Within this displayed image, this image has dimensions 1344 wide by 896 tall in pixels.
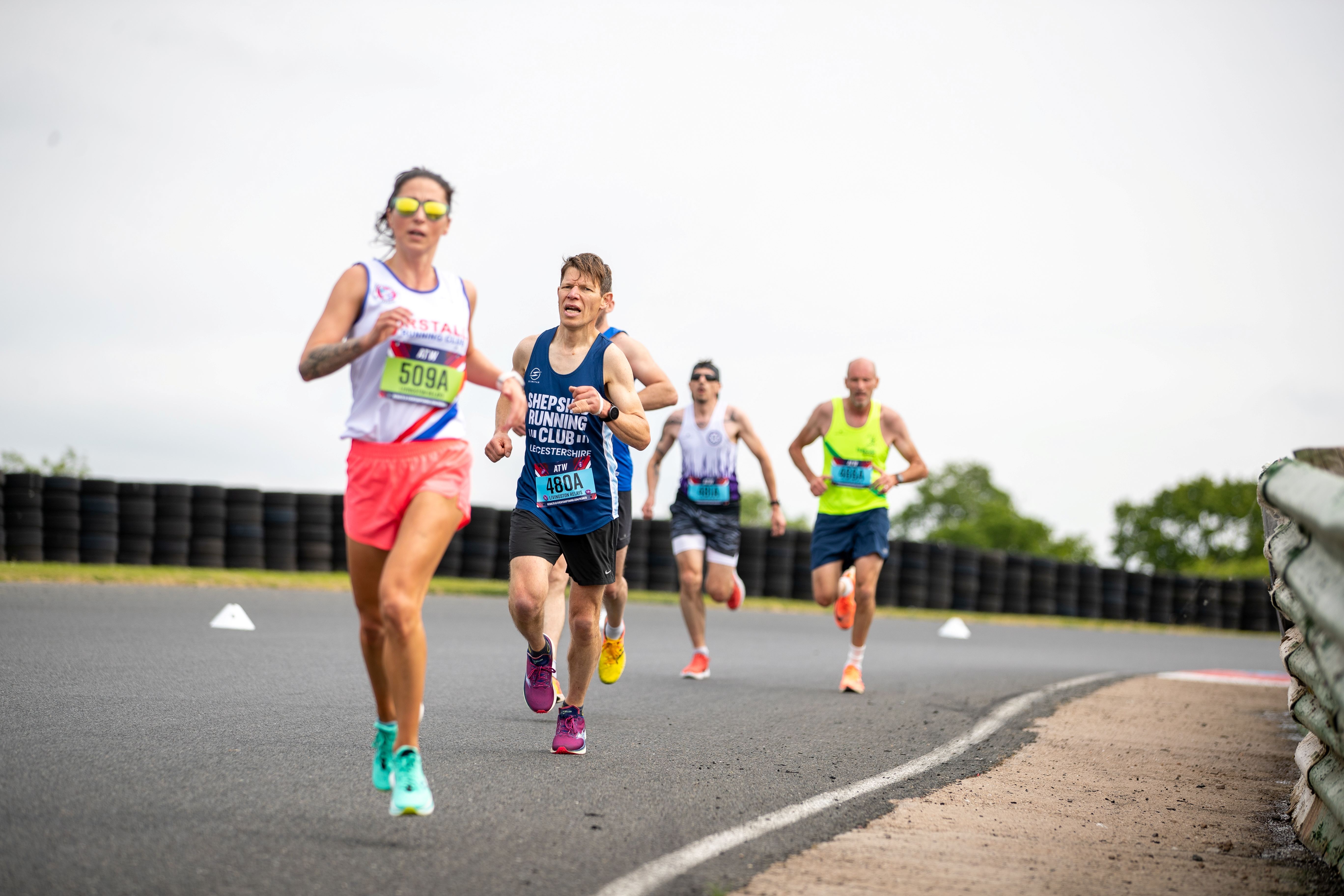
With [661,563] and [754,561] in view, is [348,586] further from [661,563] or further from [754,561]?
[754,561]

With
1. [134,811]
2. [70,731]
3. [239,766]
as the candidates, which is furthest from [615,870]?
[70,731]

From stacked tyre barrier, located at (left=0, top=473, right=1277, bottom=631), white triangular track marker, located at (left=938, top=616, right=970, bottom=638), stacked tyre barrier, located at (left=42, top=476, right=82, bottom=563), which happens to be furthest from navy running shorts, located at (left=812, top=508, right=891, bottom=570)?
stacked tyre barrier, located at (left=42, top=476, right=82, bottom=563)

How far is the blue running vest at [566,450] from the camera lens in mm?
6031

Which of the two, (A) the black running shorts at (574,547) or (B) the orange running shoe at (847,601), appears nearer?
(A) the black running shorts at (574,547)

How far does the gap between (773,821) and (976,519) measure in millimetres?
95944

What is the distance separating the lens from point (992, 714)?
8.73m

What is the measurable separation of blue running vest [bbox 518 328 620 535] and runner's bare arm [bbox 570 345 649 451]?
0.04 meters

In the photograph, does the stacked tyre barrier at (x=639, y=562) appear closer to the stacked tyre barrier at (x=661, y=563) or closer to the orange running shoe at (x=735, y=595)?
the stacked tyre barrier at (x=661, y=563)

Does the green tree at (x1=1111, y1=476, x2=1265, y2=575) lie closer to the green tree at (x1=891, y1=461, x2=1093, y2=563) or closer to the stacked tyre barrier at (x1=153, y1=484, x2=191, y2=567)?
the green tree at (x1=891, y1=461, x2=1093, y2=563)

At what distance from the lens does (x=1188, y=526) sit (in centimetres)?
8675

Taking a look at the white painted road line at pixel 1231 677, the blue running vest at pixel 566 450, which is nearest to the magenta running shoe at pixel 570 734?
the blue running vest at pixel 566 450

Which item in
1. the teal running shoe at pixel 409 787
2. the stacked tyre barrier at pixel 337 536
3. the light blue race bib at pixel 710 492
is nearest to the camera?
the teal running shoe at pixel 409 787

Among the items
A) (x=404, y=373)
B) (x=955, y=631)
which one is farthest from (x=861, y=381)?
(x=955, y=631)

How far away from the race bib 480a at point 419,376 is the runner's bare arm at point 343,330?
0.12m
